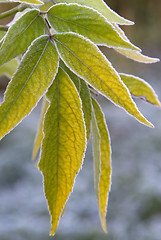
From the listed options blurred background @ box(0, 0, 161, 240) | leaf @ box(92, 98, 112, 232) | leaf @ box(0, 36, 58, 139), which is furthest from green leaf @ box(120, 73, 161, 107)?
blurred background @ box(0, 0, 161, 240)

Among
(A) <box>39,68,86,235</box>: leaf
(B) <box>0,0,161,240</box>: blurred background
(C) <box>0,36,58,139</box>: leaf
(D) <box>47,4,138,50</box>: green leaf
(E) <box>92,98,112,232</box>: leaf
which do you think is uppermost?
(D) <box>47,4,138,50</box>: green leaf

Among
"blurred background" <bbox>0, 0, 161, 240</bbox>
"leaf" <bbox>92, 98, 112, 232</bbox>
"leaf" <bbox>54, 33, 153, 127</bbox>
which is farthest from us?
"blurred background" <bbox>0, 0, 161, 240</bbox>

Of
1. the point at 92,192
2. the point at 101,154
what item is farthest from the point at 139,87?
the point at 92,192

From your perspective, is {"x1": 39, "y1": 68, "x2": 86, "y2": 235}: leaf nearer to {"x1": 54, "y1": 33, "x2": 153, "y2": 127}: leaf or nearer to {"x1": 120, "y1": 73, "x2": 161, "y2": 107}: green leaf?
{"x1": 54, "y1": 33, "x2": 153, "y2": 127}: leaf

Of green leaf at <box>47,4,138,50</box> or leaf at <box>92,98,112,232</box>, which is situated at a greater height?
green leaf at <box>47,4,138,50</box>

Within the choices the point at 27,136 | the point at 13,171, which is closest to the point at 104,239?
the point at 13,171

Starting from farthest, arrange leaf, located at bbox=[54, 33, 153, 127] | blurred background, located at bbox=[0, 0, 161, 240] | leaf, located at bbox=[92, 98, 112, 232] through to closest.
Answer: blurred background, located at bbox=[0, 0, 161, 240]
leaf, located at bbox=[92, 98, 112, 232]
leaf, located at bbox=[54, 33, 153, 127]
